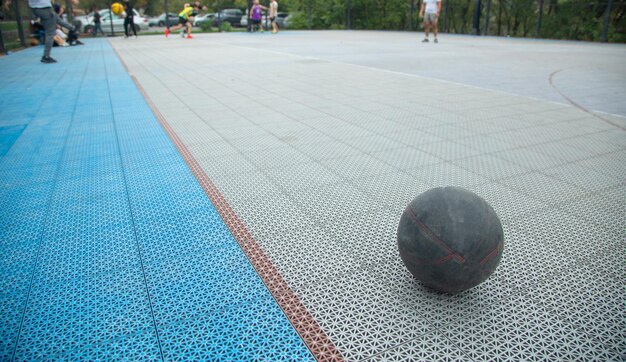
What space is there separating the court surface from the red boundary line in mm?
16

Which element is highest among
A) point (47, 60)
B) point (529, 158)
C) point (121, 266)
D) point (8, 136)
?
point (47, 60)

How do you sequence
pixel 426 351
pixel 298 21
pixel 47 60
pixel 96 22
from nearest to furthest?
pixel 426 351 < pixel 47 60 < pixel 96 22 < pixel 298 21

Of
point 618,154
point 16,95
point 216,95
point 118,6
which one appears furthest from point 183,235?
point 118,6

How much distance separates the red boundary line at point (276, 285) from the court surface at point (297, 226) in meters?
0.02

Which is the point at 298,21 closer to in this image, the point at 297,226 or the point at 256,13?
the point at 256,13

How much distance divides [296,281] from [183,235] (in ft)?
3.71

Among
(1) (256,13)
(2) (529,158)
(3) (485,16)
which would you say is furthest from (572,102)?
(1) (256,13)

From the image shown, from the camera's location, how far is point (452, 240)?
2342mm

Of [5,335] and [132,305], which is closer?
[5,335]

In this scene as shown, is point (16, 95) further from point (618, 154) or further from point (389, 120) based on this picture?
point (618, 154)

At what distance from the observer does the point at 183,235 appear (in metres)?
3.37

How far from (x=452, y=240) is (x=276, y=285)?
1155 millimetres

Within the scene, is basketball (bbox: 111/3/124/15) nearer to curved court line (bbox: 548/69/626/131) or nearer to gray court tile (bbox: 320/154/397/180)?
curved court line (bbox: 548/69/626/131)

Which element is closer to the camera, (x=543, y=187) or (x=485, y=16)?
(x=543, y=187)
